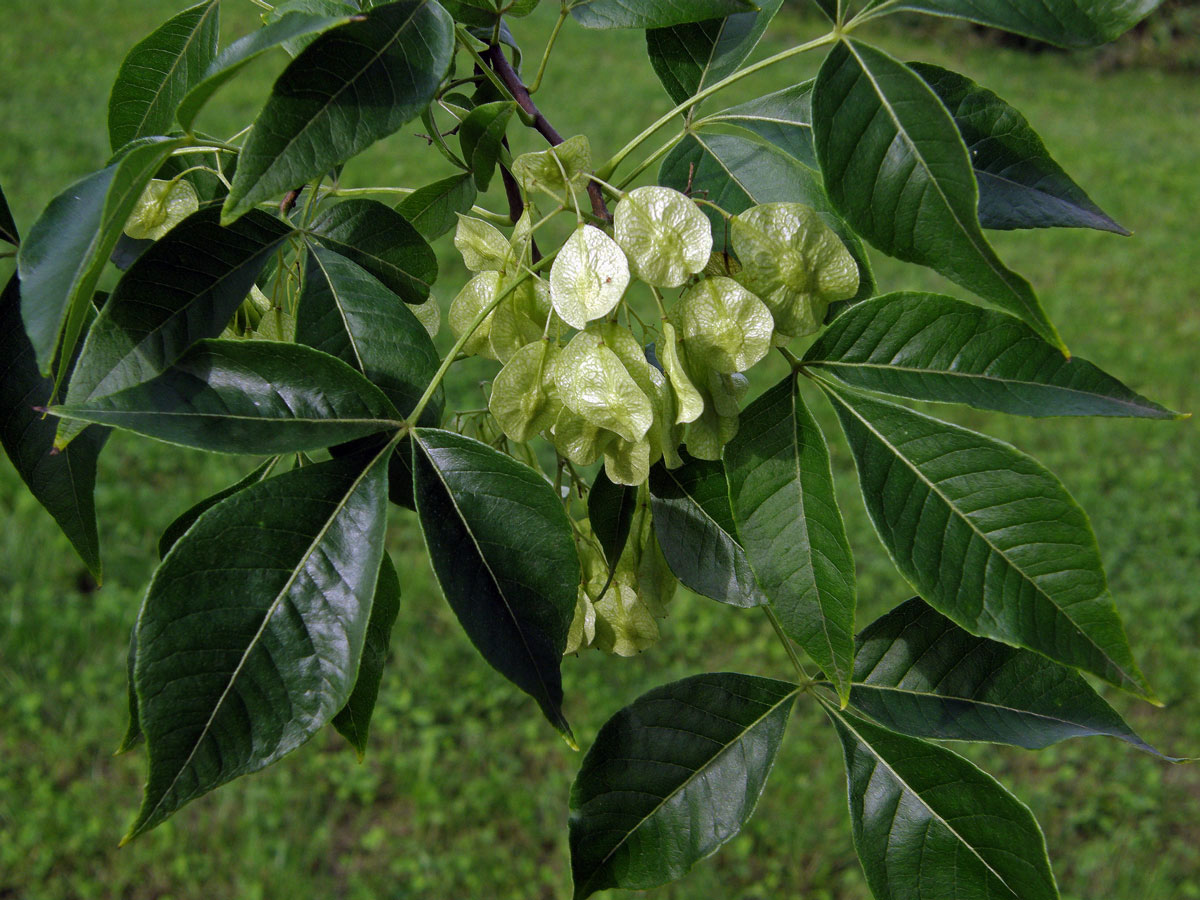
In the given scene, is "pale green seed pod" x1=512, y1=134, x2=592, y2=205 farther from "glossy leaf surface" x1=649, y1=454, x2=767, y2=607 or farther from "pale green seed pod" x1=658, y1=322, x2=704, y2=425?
"glossy leaf surface" x1=649, y1=454, x2=767, y2=607

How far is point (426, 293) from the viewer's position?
0.96 metres

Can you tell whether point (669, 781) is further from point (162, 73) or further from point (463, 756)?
point (463, 756)

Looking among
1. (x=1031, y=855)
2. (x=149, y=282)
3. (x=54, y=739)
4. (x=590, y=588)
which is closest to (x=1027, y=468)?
(x=1031, y=855)

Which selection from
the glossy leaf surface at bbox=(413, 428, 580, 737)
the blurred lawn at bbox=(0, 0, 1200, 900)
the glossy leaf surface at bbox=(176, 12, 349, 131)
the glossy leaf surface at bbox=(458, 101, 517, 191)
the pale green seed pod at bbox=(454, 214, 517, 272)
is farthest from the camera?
the blurred lawn at bbox=(0, 0, 1200, 900)

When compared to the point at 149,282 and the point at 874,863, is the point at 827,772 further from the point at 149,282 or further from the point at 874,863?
the point at 149,282

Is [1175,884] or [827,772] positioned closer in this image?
[1175,884]

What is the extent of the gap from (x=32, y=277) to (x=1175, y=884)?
3.36 meters

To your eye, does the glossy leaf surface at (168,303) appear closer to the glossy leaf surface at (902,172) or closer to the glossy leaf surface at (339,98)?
the glossy leaf surface at (339,98)

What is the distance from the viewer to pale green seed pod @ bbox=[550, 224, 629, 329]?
2.64 feet

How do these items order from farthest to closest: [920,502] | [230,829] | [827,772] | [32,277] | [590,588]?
1. [827,772]
2. [230,829]
3. [590,588]
4. [920,502]
5. [32,277]

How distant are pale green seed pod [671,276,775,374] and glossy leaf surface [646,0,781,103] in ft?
0.93

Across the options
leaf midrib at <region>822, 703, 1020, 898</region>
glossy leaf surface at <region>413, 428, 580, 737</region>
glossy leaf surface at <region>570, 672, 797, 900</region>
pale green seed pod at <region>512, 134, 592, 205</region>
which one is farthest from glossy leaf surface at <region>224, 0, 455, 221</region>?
leaf midrib at <region>822, 703, 1020, 898</region>

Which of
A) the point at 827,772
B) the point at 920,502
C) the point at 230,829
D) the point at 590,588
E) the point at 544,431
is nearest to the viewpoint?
the point at 920,502

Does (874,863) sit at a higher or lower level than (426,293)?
lower
